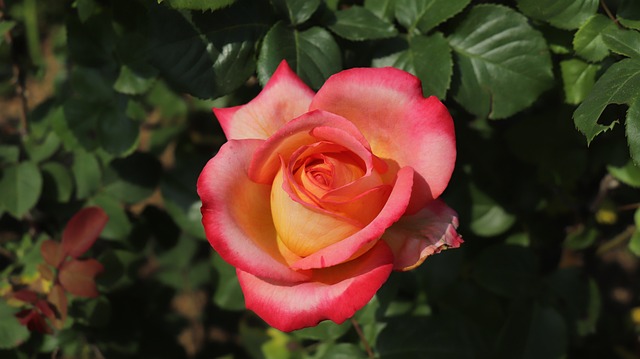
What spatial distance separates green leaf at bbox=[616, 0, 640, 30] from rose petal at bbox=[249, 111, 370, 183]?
1.61 ft

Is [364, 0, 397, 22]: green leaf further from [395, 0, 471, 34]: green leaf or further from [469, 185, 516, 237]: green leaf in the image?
[469, 185, 516, 237]: green leaf

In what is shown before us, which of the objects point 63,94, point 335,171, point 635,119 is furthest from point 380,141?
point 63,94

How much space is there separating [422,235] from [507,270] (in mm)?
678

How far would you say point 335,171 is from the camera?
84 cm

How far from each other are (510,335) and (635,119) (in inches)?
27.9

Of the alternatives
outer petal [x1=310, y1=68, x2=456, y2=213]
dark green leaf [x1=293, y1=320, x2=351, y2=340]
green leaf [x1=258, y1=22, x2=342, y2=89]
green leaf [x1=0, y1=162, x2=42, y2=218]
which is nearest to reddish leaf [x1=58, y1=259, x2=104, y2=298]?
green leaf [x1=0, y1=162, x2=42, y2=218]

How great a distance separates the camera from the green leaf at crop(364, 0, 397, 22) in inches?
45.4

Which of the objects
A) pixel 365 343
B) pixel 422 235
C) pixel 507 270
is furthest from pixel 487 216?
pixel 422 235

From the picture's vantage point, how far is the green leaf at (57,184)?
1.54m

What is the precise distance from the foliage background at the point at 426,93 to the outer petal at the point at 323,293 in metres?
0.33

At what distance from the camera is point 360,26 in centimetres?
109

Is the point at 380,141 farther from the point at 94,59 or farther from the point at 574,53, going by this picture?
the point at 94,59

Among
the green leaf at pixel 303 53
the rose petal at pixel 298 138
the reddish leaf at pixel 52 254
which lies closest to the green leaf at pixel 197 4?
the green leaf at pixel 303 53

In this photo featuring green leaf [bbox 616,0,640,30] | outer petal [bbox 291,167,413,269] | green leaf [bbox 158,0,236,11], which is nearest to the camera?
outer petal [bbox 291,167,413,269]
